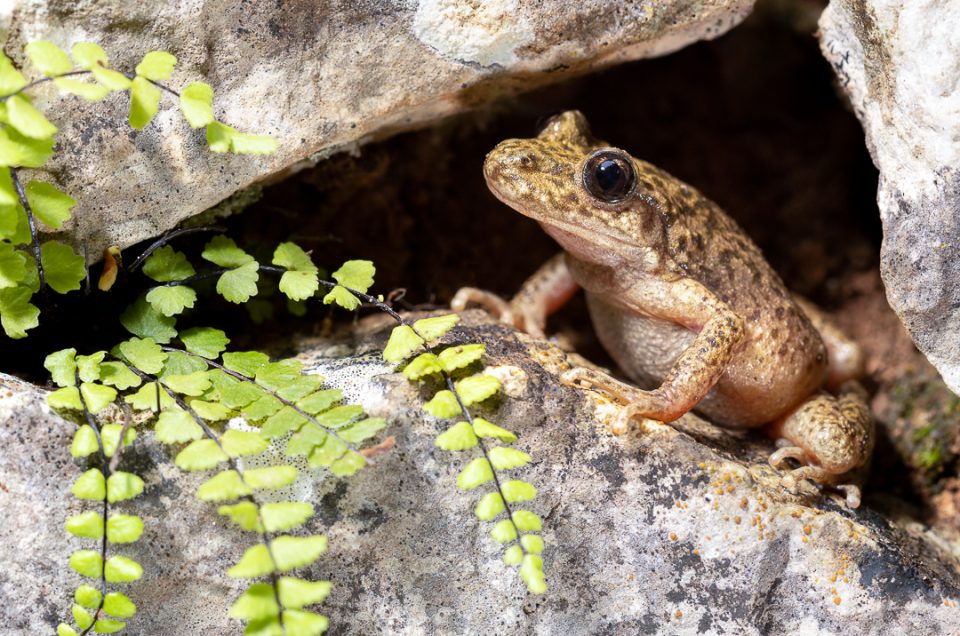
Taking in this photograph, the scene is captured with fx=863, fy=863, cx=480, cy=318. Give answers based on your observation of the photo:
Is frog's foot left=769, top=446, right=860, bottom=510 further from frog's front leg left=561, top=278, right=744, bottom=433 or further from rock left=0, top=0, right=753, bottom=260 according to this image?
rock left=0, top=0, right=753, bottom=260

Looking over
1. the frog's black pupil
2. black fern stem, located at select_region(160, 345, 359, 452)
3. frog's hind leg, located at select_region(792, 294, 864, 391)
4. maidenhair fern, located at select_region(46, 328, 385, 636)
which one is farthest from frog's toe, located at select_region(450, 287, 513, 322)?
frog's hind leg, located at select_region(792, 294, 864, 391)

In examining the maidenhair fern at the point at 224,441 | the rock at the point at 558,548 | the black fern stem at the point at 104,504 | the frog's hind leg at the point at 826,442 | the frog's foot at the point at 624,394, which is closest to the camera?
the maidenhair fern at the point at 224,441

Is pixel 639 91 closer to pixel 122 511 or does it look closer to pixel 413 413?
pixel 413 413

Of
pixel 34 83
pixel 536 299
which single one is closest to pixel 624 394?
pixel 536 299

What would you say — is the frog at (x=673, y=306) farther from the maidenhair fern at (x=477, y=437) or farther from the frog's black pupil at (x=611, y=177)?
the maidenhair fern at (x=477, y=437)

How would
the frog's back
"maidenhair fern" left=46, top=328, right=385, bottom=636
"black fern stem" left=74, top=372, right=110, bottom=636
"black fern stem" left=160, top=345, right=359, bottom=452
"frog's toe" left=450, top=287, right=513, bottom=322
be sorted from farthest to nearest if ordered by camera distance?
"frog's toe" left=450, top=287, right=513, bottom=322 → the frog's back → "black fern stem" left=160, top=345, right=359, bottom=452 → "black fern stem" left=74, top=372, right=110, bottom=636 → "maidenhair fern" left=46, top=328, right=385, bottom=636

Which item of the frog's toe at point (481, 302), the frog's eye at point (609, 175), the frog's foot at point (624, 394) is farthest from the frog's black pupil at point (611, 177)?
the frog's toe at point (481, 302)
